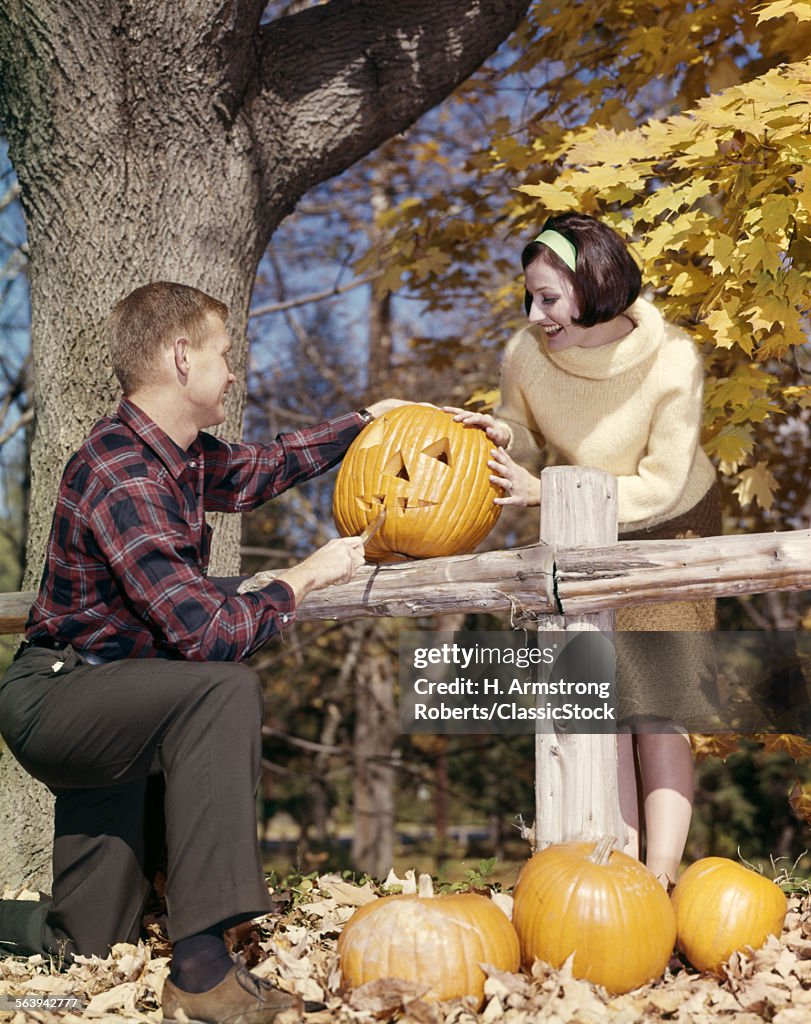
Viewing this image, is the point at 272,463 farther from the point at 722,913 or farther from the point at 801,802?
the point at 801,802

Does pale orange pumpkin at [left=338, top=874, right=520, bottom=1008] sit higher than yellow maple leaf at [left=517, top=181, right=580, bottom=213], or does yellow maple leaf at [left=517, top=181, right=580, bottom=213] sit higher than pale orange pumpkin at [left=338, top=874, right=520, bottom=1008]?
yellow maple leaf at [left=517, top=181, right=580, bottom=213]

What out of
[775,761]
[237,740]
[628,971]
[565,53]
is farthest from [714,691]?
[775,761]

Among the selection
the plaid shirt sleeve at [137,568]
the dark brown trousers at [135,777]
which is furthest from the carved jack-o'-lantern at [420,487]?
the dark brown trousers at [135,777]

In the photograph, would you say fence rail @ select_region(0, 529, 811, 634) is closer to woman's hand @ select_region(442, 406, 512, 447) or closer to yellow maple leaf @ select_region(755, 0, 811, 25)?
woman's hand @ select_region(442, 406, 512, 447)

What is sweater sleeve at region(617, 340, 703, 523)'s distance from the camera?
332cm

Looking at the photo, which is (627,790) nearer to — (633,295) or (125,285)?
(633,295)

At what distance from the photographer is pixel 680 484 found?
3.31 m

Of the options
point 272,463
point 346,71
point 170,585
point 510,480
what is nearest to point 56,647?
point 170,585

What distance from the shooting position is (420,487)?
324 cm

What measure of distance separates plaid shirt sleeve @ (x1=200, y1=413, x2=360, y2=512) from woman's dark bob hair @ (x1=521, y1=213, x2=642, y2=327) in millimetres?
830

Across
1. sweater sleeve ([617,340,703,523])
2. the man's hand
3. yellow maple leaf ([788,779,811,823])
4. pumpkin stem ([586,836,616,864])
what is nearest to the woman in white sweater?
sweater sleeve ([617,340,703,523])

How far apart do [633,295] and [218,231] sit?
5.92ft

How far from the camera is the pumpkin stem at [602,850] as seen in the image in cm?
282

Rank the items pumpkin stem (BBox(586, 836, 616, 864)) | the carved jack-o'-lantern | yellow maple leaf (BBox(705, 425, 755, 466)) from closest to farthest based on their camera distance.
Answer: pumpkin stem (BBox(586, 836, 616, 864)) < the carved jack-o'-lantern < yellow maple leaf (BBox(705, 425, 755, 466))
